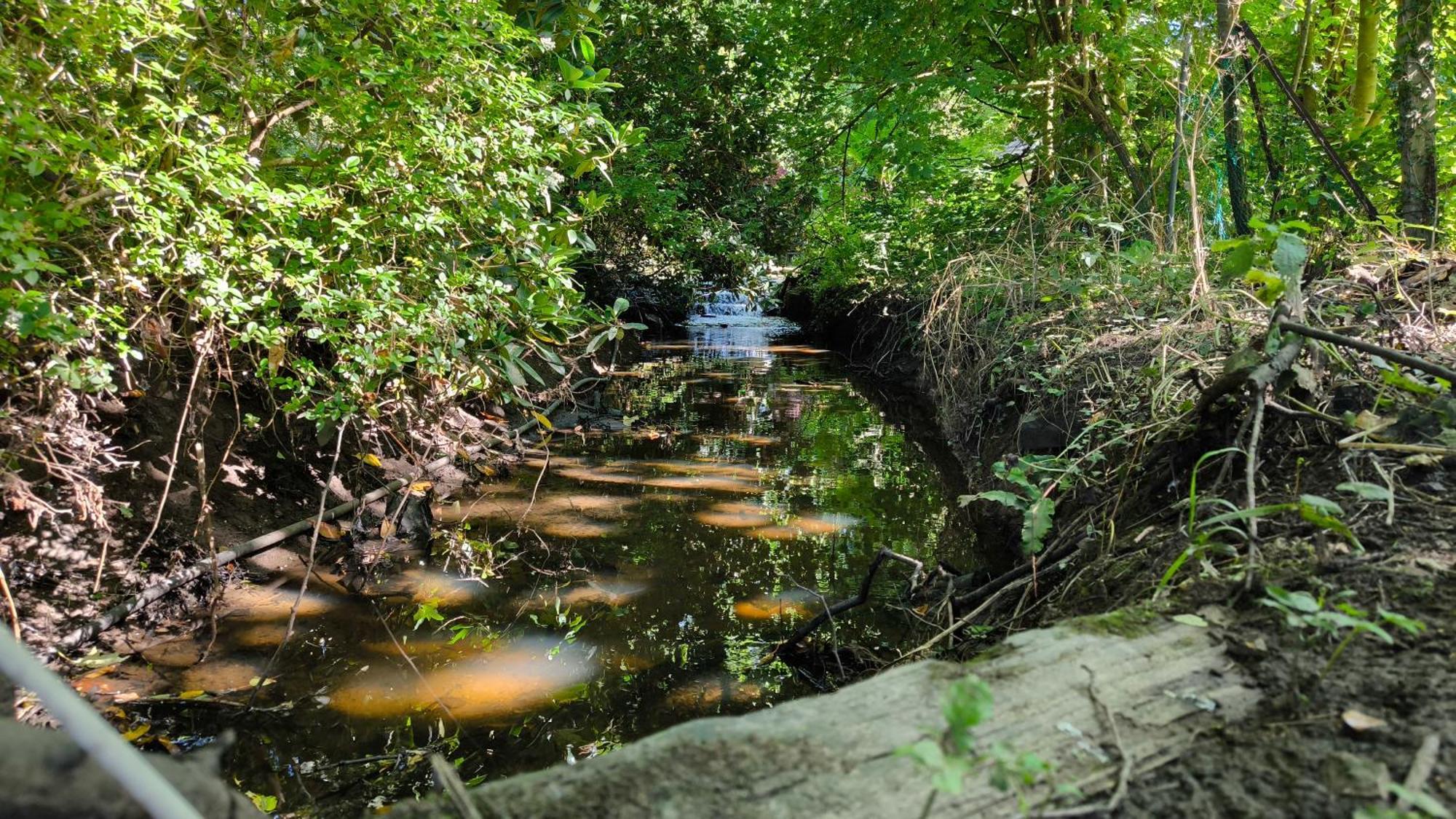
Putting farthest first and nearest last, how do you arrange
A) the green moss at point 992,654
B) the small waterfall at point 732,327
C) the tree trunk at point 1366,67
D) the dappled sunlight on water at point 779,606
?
the small waterfall at point 732,327, the tree trunk at point 1366,67, the dappled sunlight on water at point 779,606, the green moss at point 992,654

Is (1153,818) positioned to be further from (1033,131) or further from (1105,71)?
(1033,131)

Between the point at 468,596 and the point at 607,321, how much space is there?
5.33 ft

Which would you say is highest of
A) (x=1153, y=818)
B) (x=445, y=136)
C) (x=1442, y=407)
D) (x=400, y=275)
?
(x=445, y=136)

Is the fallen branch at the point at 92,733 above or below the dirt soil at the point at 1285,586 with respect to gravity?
above

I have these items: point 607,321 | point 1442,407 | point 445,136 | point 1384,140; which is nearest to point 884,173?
point 1384,140

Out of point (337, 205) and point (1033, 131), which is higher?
point (1033, 131)

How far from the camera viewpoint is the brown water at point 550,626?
7.79ft

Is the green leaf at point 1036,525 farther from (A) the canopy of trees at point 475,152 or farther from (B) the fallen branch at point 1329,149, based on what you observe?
(B) the fallen branch at point 1329,149

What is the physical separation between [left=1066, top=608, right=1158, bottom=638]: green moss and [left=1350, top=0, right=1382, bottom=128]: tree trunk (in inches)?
234

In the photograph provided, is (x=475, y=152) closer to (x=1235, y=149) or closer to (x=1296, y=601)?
(x=1296, y=601)

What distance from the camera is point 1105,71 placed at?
6531 millimetres

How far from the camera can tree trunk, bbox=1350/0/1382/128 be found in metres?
5.79

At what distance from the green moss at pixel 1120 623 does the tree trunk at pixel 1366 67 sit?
5936 mm

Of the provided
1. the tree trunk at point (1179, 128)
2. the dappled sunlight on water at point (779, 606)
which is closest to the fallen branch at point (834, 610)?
the dappled sunlight on water at point (779, 606)
